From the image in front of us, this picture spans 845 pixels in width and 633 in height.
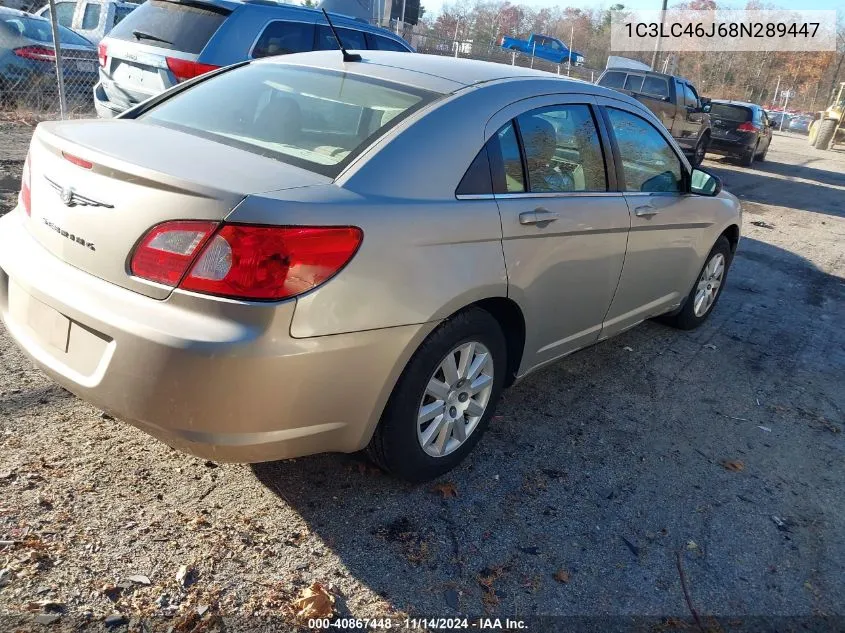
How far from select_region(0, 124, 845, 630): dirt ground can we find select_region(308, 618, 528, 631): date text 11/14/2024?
1.4 inches

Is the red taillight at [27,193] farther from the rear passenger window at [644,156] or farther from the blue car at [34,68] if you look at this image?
the blue car at [34,68]

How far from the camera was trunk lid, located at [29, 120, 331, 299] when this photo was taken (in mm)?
2207

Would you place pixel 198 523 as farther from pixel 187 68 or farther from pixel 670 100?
pixel 670 100

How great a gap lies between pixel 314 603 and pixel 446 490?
86 centimetres

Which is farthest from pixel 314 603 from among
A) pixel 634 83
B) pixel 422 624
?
pixel 634 83

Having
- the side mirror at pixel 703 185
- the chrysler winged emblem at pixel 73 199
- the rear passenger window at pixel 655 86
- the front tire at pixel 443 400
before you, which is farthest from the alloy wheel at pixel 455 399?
the rear passenger window at pixel 655 86

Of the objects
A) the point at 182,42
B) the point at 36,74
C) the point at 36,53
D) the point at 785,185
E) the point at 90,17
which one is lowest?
the point at 785,185

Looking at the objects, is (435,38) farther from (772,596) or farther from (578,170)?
(772,596)

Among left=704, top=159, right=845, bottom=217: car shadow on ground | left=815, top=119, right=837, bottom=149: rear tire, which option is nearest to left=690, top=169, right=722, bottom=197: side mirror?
left=704, top=159, right=845, bottom=217: car shadow on ground

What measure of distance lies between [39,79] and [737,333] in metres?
10.2

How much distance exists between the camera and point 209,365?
2127 mm

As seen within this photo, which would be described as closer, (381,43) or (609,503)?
(609,503)

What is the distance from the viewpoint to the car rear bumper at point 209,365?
214 cm

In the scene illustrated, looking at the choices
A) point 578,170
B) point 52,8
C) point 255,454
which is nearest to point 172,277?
point 255,454
